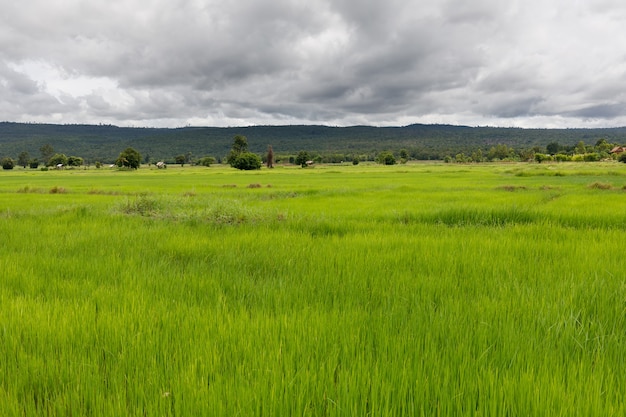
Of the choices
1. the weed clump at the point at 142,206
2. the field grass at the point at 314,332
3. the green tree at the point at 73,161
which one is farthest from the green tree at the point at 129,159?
the field grass at the point at 314,332

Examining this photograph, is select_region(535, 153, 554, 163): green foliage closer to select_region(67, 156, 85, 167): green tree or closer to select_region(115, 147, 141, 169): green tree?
select_region(115, 147, 141, 169): green tree

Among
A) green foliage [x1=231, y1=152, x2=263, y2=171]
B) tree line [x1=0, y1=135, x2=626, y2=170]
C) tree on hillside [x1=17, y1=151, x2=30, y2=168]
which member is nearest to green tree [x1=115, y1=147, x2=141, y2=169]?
tree line [x1=0, y1=135, x2=626, y2=170]

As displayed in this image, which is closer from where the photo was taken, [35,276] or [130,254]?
[35,276]

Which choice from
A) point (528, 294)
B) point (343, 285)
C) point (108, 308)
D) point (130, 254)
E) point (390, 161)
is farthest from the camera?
point (390, 161)

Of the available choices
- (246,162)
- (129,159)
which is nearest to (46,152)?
(129,159)

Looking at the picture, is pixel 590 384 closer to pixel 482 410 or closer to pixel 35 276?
pixel 482 410

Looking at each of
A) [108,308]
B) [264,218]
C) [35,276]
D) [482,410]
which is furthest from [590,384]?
[264,218]

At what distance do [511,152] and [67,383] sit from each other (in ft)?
510

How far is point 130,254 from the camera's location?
5.41 m

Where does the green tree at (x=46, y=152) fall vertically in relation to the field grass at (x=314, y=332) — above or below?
above

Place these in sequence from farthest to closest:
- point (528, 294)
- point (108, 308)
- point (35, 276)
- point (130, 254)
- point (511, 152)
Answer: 1. point (511, 152)
2. point (130, 254)
3. point (35, 276)
4. point (528, 294)
5. point (108, 308)

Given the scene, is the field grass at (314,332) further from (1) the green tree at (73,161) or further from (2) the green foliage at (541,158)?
(1) the green tree at (73,161)

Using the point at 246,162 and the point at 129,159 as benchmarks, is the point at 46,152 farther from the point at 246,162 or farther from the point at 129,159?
the point at 246,162

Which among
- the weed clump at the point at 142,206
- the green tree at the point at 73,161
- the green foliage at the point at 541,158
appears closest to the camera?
the weed clump at the point at 142,206
